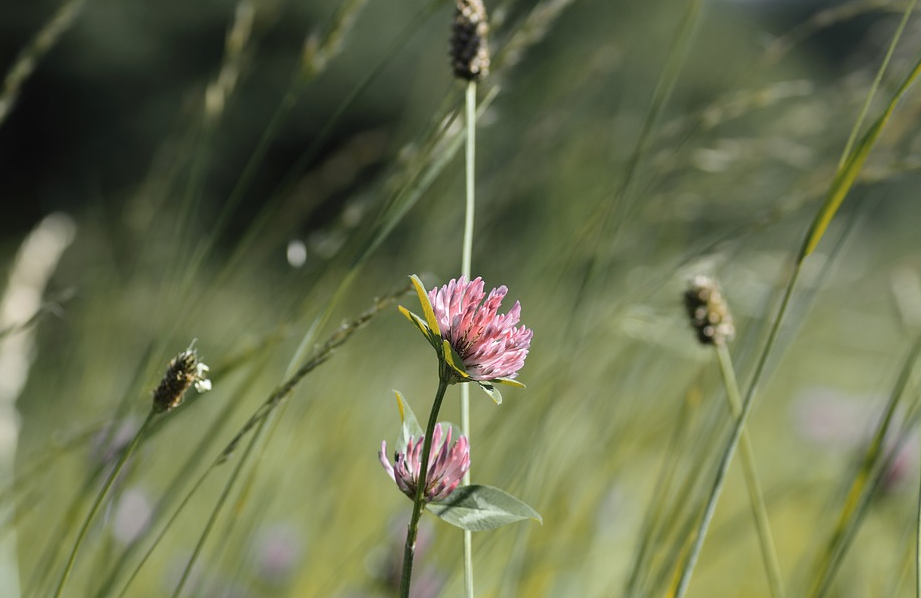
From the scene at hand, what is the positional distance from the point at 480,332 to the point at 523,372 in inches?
28.8

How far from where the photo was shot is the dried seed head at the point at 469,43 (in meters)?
0.43

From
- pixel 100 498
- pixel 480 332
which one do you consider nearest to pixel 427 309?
pixel 480 332

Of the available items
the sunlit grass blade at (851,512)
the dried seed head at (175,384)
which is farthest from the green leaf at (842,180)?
the dried seed head at (175,384)

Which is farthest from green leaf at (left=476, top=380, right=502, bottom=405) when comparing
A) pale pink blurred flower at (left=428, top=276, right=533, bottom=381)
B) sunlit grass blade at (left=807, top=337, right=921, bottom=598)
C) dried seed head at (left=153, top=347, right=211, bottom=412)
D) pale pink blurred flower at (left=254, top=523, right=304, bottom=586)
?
pale pink blurred flower at (left=254, top=523, right=304, bottom=586)

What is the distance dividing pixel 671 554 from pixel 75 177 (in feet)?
14.2

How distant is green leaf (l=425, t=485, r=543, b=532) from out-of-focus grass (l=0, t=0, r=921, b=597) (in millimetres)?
145

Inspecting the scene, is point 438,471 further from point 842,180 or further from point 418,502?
point 842,180

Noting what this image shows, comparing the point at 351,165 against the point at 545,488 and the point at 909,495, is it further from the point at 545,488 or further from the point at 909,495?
the point at 909,495

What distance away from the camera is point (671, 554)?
0.60 meters

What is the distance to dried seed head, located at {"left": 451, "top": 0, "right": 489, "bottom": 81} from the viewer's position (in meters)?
0.43

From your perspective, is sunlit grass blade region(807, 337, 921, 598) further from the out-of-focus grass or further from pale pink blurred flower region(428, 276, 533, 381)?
pale pink blurred flower region(428, 276, 533, 381)

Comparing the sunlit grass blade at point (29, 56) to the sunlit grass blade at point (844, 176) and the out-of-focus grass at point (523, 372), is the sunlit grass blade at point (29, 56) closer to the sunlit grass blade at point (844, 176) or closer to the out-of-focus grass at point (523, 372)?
the out-of-focus grass at point (523, 372)

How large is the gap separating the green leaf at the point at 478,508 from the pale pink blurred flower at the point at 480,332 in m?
0.05

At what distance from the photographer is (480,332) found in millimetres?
353
